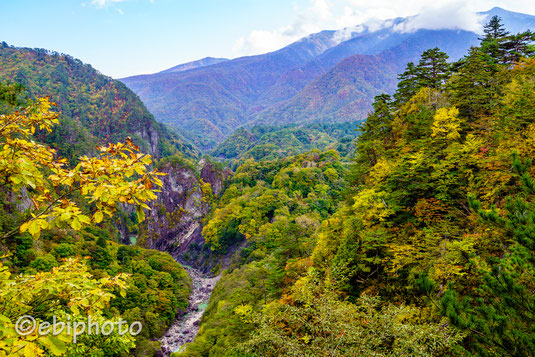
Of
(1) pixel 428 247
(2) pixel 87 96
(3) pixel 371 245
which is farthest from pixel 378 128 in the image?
(2) pixel 87 96

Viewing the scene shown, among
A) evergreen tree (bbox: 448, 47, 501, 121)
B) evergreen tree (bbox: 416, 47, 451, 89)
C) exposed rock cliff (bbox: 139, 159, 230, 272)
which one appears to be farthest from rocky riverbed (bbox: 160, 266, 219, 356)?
evergreen tree (bbox: 416, 47, 451, 89)

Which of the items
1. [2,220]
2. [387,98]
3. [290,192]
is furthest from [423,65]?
[2,220]

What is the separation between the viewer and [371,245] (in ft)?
49.0

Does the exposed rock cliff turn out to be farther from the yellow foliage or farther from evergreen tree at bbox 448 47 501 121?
evergreen tree at bbox 448 47 501 121

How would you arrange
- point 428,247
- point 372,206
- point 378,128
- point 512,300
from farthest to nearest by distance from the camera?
1. point 378,128
2. point 372,206
3. point 428,247
4. point 512,300

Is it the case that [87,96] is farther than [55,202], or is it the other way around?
[87,96]

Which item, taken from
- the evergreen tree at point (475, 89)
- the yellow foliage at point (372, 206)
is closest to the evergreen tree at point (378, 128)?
the evergreen tree at point (475, 89)

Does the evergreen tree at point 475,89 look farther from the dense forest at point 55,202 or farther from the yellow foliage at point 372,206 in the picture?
the dense forest at point 55,202

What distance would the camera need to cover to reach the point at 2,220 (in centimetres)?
3397

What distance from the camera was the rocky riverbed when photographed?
118 feet

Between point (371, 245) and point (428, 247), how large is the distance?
351 centimetres

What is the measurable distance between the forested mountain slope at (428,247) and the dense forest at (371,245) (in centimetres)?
8

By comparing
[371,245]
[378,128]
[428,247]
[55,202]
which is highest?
[55,202]

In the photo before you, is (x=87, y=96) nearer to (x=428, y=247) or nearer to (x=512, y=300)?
(x=428, y=247)
